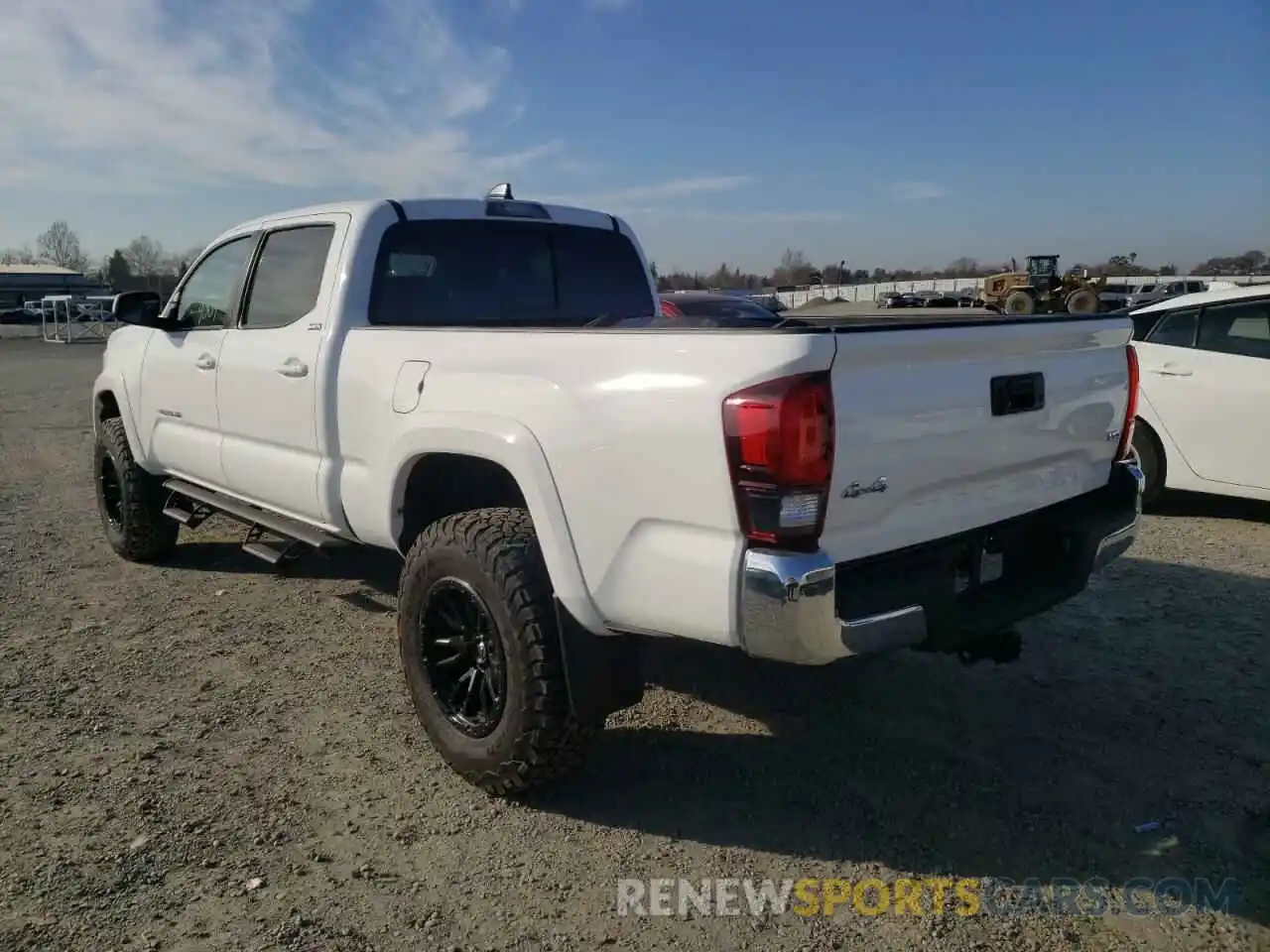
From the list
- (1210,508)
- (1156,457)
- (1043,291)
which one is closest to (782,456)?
(1156,457)

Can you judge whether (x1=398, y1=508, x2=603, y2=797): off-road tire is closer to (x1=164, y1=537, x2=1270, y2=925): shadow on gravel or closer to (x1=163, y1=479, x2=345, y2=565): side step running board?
(x1=164, y1=537, x2=1270, y2=925): shadow on gravel

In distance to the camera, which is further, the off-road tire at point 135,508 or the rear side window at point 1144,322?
the rear side window at point 1144,322

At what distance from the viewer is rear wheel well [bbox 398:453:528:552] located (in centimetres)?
350

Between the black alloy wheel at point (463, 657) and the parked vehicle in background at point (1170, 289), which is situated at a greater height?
the parked vehicle in background at point (1170, 289)

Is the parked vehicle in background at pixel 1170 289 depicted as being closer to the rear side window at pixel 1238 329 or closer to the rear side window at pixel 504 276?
the rear side window at pixel 1238 329

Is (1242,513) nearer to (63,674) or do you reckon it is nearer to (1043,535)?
(1043,535)

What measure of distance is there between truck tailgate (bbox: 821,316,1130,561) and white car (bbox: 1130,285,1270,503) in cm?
344

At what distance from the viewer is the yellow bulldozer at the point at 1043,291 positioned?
30.5 metres

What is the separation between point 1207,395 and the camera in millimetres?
6359

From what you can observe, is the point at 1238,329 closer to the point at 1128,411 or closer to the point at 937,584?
the point at 1128,411

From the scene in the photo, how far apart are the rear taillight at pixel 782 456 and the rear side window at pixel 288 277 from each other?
2345mm

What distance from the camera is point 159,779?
3355mm

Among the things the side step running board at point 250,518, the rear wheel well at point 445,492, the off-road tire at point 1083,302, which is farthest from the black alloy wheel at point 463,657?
the off-road tire at point 1083,302

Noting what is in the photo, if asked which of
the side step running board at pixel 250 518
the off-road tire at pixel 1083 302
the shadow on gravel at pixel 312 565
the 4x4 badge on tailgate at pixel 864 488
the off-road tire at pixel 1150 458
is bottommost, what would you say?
the shadow on gravel at pixel 312 565
